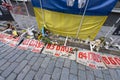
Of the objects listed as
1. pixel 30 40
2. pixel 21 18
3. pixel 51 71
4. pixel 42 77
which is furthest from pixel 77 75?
pixel 21 18

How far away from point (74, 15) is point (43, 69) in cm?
200

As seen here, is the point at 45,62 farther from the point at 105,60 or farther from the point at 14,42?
the point at 105,60

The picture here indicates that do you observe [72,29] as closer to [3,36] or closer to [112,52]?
[112,52]

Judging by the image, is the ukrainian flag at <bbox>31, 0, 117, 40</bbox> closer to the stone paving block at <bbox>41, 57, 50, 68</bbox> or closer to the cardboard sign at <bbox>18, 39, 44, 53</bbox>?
the cardboard sign at <bbox>18, 39, 44, 53</bbox>

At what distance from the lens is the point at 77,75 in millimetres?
2279

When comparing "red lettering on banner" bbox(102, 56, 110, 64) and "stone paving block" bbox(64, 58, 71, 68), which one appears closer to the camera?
"stone paving block" bbox(64, 58, 71, 68)

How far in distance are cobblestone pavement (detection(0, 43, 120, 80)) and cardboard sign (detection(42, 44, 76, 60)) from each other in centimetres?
18

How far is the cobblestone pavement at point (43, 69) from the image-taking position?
86.1 inches

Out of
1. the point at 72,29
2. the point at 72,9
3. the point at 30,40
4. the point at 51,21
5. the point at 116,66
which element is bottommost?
the point at 116,66

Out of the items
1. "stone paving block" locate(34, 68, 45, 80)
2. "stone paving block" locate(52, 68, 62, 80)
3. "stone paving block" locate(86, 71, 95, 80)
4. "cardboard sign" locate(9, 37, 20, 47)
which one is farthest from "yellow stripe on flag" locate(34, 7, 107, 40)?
"stone paving block" locate(34, 68, 45, 80)

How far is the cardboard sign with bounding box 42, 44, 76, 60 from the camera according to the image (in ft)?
9.62

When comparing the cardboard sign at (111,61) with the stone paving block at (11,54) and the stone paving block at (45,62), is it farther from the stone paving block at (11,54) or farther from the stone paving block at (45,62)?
the stone paving block at (11,54)

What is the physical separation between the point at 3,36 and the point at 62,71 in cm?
276

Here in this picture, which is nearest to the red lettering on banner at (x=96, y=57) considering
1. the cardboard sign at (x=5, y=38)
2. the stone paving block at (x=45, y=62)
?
the stone paving block at (x=45, y=62)
